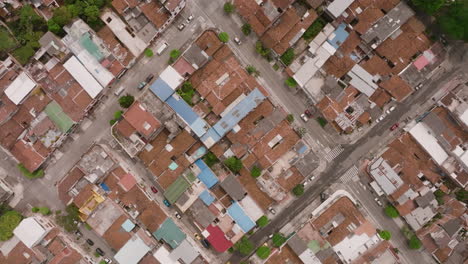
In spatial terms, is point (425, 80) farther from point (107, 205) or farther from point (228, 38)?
point (107, 205)

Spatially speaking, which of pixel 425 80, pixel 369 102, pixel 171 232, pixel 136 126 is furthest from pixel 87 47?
pixel 425 80

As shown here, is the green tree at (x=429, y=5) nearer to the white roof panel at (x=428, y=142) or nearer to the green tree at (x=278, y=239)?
the white roof panel at (x=428, y=142)

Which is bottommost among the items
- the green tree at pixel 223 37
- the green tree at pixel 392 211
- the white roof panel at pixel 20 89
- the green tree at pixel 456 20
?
the green tree at pixel 392 211

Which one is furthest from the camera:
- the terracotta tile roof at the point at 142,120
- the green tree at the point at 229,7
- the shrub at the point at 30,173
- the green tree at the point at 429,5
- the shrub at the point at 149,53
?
the shrub at the point at 149,53

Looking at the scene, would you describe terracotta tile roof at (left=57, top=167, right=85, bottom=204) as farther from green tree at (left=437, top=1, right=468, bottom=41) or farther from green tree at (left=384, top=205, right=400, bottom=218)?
green tree at (left=437, top=1, right=468, bottom=41)

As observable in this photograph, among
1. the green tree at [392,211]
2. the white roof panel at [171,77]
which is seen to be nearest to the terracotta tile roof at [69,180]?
the white roof panel at [171,77]
